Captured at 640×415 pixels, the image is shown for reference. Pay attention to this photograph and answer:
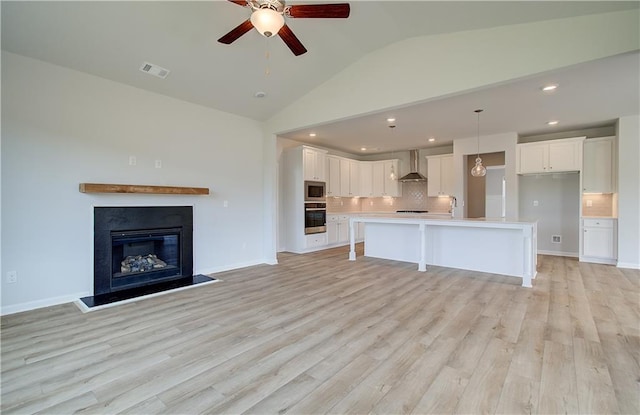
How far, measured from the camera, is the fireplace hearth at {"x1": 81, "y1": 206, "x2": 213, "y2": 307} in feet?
12.5

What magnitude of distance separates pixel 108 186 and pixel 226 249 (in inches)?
84.1

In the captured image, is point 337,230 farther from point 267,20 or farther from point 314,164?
point 267,20

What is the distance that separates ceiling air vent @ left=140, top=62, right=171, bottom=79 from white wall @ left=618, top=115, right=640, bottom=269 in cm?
773

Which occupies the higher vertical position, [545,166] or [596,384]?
[545,166]

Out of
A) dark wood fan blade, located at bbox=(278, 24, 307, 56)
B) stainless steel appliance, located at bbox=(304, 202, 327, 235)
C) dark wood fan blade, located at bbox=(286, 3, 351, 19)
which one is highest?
dark wood fan blade, located at bbox=(286, 3, 351, 19)

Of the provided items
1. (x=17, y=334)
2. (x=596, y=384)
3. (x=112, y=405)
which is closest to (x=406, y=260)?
(x=596, y=384)

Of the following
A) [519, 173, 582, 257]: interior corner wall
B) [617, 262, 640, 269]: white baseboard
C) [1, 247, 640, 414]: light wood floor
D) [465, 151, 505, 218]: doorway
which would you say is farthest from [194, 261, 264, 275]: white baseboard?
[617, 262, 640, 269]: white baseboard

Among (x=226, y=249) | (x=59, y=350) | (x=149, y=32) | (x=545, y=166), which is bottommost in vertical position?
(x=59, y=350)

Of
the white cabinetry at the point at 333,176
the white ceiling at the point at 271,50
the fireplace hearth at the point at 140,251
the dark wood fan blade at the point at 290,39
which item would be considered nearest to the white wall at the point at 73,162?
the fireplace hearth at the point at 140,251

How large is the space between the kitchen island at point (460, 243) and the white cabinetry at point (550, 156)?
2.33 meters

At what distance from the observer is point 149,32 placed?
3283 mm

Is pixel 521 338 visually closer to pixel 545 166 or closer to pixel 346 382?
pixel 346 382

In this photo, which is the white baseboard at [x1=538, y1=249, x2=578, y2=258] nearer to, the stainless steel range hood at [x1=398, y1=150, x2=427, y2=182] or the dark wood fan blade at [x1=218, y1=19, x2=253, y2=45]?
the stainless steel range hood at [x1=398, y1=150, x2=427, y2=182]

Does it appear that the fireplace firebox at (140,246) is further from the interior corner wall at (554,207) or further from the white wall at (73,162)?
the interior corner wall at (554,207)
